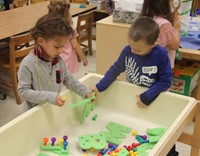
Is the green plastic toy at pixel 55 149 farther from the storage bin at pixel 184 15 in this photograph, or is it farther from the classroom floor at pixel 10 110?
the storage bin at pixel 184 15

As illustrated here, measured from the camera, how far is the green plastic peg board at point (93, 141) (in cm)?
114

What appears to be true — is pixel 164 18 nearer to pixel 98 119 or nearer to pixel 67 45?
pixel 98 119

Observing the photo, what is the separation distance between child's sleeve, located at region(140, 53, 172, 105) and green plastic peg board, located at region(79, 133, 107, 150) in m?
0.27

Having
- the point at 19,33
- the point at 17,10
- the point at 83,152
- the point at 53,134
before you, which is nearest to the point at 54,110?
the point at 53,134

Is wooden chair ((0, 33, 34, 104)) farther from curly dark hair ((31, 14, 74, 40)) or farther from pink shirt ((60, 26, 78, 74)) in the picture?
curly dark hair ((31, 14, 74, 40))

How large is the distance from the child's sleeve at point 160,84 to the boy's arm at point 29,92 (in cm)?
42

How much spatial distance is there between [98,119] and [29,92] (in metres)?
0.36

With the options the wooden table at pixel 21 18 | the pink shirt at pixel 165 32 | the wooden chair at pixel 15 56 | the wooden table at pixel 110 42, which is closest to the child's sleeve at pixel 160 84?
the pink shirt at pixel 165 32

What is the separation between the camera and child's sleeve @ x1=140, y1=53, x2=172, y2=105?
51.4 inches

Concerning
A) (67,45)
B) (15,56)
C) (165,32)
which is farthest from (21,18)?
(165,32)

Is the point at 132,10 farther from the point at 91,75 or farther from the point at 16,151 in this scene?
the point at 16,151

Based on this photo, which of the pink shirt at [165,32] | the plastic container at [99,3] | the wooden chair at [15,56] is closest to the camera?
the pink shirt at [165,32]

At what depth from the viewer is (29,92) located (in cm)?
121

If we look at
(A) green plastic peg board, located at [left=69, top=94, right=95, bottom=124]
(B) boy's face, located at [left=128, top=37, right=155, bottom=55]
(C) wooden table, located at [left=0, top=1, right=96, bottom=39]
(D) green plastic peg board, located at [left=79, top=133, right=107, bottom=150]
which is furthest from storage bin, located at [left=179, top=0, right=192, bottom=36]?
(C) wooden table, located at [left=0, top=1, right=96, bottom=39]
